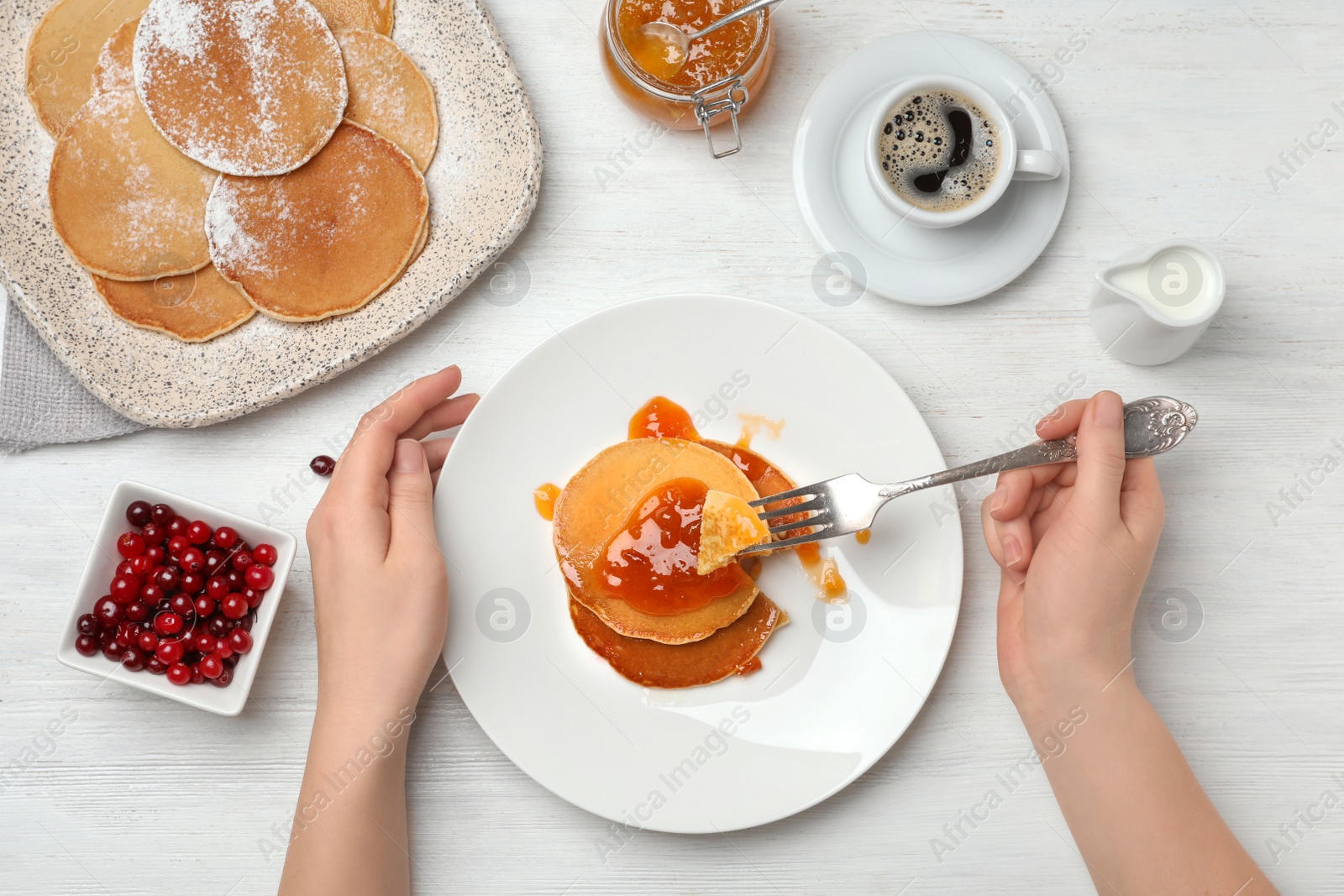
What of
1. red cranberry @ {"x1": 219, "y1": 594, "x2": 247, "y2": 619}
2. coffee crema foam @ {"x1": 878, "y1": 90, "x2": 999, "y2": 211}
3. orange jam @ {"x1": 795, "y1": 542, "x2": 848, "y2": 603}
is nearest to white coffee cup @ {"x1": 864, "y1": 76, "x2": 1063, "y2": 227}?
coffee crema foam @ {"x1": 878, "y1": 90, "x2": 999, "y2": 211}

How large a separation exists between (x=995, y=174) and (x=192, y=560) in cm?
181

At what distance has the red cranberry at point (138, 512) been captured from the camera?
1709 millimetres

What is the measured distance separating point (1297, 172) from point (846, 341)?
117 cm

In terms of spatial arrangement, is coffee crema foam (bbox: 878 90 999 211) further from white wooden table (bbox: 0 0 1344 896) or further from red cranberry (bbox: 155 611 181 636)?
red cranberry (bbox: 155 611 181 636)

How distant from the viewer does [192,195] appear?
1801mm

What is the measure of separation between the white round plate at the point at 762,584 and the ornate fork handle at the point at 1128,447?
0.43 feet

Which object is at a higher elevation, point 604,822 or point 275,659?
point 275,659

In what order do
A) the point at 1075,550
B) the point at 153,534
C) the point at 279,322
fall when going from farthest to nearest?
the point at 279,322, the point at 153,534, the point at 1075,550

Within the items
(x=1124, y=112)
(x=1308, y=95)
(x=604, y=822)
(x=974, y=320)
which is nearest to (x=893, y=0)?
(x=1124, y=112)

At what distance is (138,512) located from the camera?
1.71 m

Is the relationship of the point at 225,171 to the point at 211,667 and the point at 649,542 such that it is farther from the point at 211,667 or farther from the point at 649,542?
the point at 649,542

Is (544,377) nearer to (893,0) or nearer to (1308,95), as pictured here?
(893,0)

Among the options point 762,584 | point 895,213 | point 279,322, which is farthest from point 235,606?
point 895,213

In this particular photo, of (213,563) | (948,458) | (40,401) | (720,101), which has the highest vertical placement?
(720,101)
